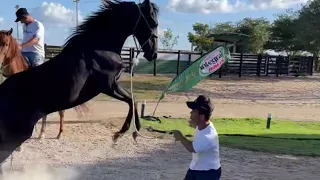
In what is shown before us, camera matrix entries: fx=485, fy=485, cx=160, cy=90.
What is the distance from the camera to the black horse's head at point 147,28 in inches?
202

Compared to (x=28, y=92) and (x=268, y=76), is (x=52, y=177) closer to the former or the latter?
(x=28, y=92)

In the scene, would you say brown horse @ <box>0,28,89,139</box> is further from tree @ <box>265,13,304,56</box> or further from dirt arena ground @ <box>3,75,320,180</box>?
tree @ <box>265,13,304,56</box>

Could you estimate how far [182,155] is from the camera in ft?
27.0

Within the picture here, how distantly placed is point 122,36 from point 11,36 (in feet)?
5.95

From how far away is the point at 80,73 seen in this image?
15.4 feet

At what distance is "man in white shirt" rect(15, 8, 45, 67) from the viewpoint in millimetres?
7461

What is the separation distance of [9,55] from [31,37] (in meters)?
1.41

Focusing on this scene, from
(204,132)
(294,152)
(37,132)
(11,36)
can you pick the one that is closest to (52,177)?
(11,36)

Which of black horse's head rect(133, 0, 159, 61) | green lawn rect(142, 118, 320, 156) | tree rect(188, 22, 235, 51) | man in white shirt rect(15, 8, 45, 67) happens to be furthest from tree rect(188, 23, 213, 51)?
black horse's head rect(133, 0, 159, 61)

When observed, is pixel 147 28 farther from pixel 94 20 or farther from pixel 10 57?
pixel 10 57

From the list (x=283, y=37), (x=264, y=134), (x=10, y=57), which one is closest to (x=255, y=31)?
(x=283, y=37)

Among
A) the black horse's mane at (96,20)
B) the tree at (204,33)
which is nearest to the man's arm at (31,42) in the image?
the black horse's mane at (96,20)

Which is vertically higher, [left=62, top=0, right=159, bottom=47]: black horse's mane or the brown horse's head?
[left=62, top=0, right=159, bottom=47]: black horse's mane

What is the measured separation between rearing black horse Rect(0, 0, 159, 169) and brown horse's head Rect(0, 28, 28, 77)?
1.46 m
